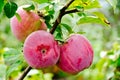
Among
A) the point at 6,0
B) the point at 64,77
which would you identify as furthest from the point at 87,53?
the point at 64,77

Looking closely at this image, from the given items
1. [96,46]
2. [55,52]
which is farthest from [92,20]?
[96,46]

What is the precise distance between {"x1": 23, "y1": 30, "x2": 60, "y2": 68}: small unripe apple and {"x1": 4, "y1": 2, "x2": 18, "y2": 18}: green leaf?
10 cm

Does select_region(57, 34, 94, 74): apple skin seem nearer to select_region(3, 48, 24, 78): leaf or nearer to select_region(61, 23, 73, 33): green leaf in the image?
select_region(61, 23, 73, 33): green leaf

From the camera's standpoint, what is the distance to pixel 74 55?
3.31 feet

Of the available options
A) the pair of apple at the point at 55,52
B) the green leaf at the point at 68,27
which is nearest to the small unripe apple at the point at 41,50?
the pair of apple at the point at 55,52

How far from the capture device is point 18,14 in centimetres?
→ 108

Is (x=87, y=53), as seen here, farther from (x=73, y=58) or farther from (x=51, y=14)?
(x=51, y=14)

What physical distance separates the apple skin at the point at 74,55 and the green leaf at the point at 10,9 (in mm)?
175

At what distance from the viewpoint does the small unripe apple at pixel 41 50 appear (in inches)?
A: 38.7

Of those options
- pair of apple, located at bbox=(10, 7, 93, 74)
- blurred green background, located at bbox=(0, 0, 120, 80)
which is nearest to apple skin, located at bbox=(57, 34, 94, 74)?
pair of apple, located at bbox=(10, 7, 93, 74)

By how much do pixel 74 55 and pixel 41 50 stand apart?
92 millimetres

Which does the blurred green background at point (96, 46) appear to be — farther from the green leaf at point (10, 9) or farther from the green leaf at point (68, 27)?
the green leaf at point (10, 9)

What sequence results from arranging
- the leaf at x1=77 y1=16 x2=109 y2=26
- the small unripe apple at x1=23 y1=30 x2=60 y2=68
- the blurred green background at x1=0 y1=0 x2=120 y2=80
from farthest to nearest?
the blurred green background at x1=0 y1=0 x2=120 y2=80
the leaf at x1=77 y1=16 x2=109 y2=26
the small unripe apple at x1=23 y1=30 x2=60 y2=68

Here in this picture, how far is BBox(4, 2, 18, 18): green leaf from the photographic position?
3.44 feet
